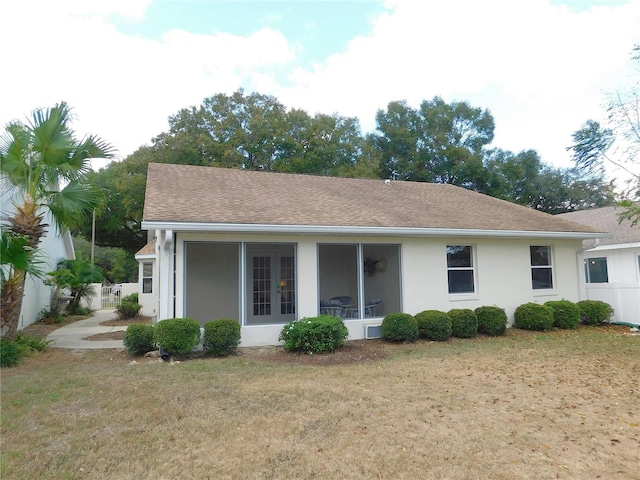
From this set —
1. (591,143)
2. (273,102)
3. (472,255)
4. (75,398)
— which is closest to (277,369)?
(75,398)

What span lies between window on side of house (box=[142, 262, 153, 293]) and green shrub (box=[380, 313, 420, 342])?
11882 millimetres

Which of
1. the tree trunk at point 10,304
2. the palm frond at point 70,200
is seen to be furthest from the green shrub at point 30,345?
the palm frond at point 70,200

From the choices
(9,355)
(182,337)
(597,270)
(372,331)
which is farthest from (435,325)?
(597,270)

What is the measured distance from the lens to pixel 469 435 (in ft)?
14.5

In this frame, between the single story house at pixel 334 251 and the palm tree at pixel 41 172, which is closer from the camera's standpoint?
the palm tree at pixel 41 172

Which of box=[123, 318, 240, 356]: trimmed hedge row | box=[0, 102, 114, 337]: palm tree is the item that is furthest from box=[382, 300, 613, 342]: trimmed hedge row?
box=[0, 102, 114, 337]: palm tree

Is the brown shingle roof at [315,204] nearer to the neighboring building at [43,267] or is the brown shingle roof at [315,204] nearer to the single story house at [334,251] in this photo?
the single story house at [334,251]

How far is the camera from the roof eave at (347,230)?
27.8 feet

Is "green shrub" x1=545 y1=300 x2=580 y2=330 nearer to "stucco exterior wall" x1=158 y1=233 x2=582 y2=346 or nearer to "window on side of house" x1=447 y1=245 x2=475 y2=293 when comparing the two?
"stucco exterior wall" x1=158 y1=233 x2=582 y2=346

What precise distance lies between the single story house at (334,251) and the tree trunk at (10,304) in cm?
293

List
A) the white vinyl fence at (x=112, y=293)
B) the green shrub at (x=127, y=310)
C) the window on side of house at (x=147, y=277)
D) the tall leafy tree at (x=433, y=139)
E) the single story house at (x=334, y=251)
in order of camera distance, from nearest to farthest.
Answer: the single story house at (x=334, y=251), the green shrub at (x=127, y=310), the window on side of house at (x=147, y=277), the white vinyl fence at (x=112, y=293), the tall leafy tree at (x=433, y=139)

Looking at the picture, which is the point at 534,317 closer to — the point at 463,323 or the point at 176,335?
the point at 463,323

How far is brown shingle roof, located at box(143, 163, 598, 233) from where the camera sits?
31.2 ft

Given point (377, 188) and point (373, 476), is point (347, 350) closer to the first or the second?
point (373, 476)
